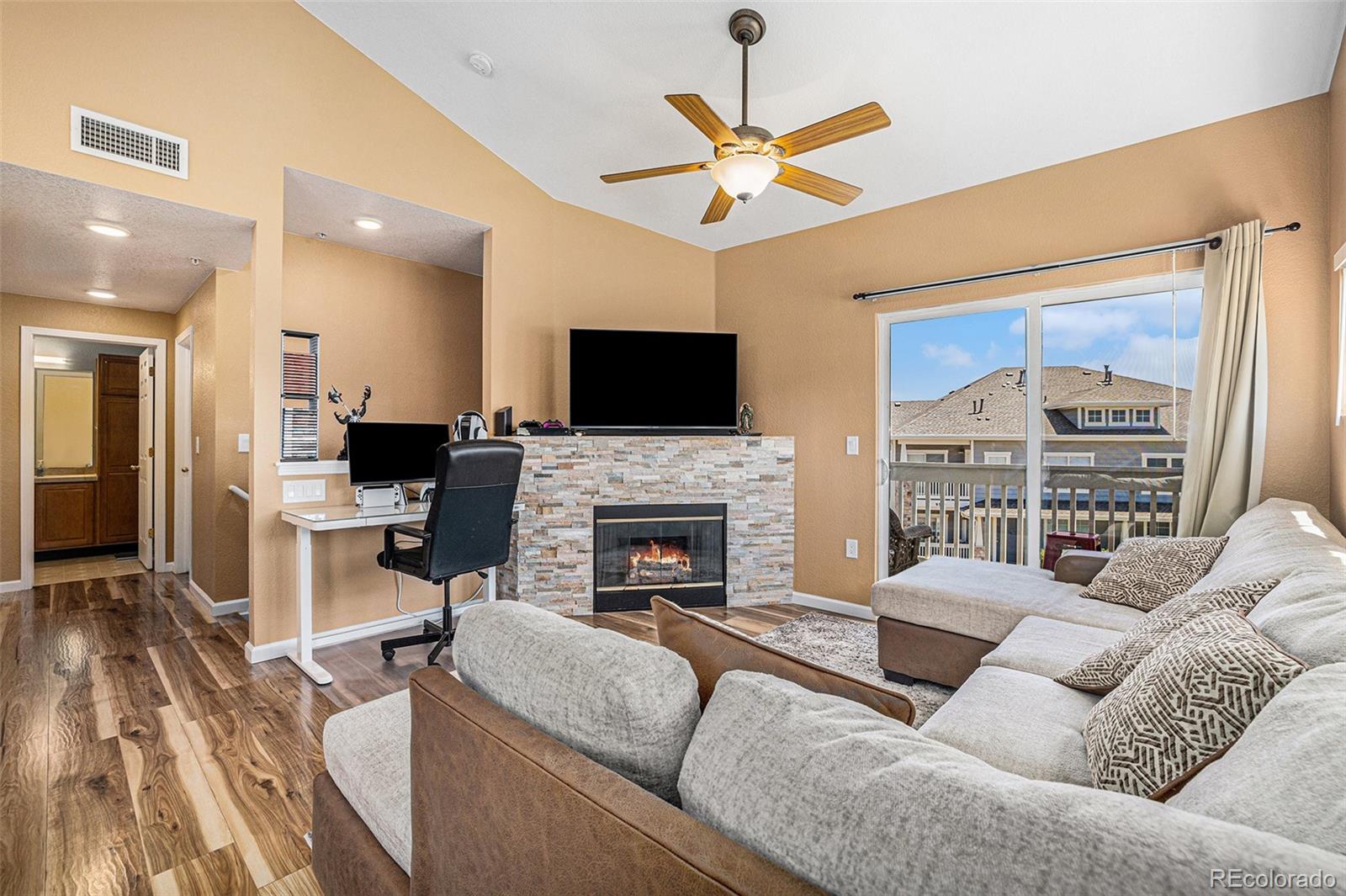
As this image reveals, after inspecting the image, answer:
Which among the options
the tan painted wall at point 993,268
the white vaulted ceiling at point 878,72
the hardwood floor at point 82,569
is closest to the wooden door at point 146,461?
the hardwood floor at point 82,569

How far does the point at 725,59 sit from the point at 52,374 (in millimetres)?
7198

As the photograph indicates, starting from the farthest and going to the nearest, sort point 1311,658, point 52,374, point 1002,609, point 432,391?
point 52,374
point 432,391
point 1002,609
point 1311,658

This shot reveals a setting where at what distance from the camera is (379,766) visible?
126cm

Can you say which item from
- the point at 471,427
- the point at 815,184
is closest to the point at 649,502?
the point at 471,427

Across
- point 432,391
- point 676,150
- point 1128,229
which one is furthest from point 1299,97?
point 432,391

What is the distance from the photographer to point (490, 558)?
10.5ft

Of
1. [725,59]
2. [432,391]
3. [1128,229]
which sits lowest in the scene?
[432,391]

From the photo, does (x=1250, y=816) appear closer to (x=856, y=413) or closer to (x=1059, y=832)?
(x=1059, y=832)

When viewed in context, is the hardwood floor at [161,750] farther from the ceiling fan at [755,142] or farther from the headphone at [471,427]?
the ceiling fan at [755,142]

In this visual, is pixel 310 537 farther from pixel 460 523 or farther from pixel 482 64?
pixel 482 64

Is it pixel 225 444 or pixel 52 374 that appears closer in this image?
pixel 225 444

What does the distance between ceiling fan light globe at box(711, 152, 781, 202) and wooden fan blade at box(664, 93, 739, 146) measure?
67mm

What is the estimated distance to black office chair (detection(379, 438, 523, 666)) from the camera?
9.46 feet

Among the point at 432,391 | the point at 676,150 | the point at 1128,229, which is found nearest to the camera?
the point at 1128,229
